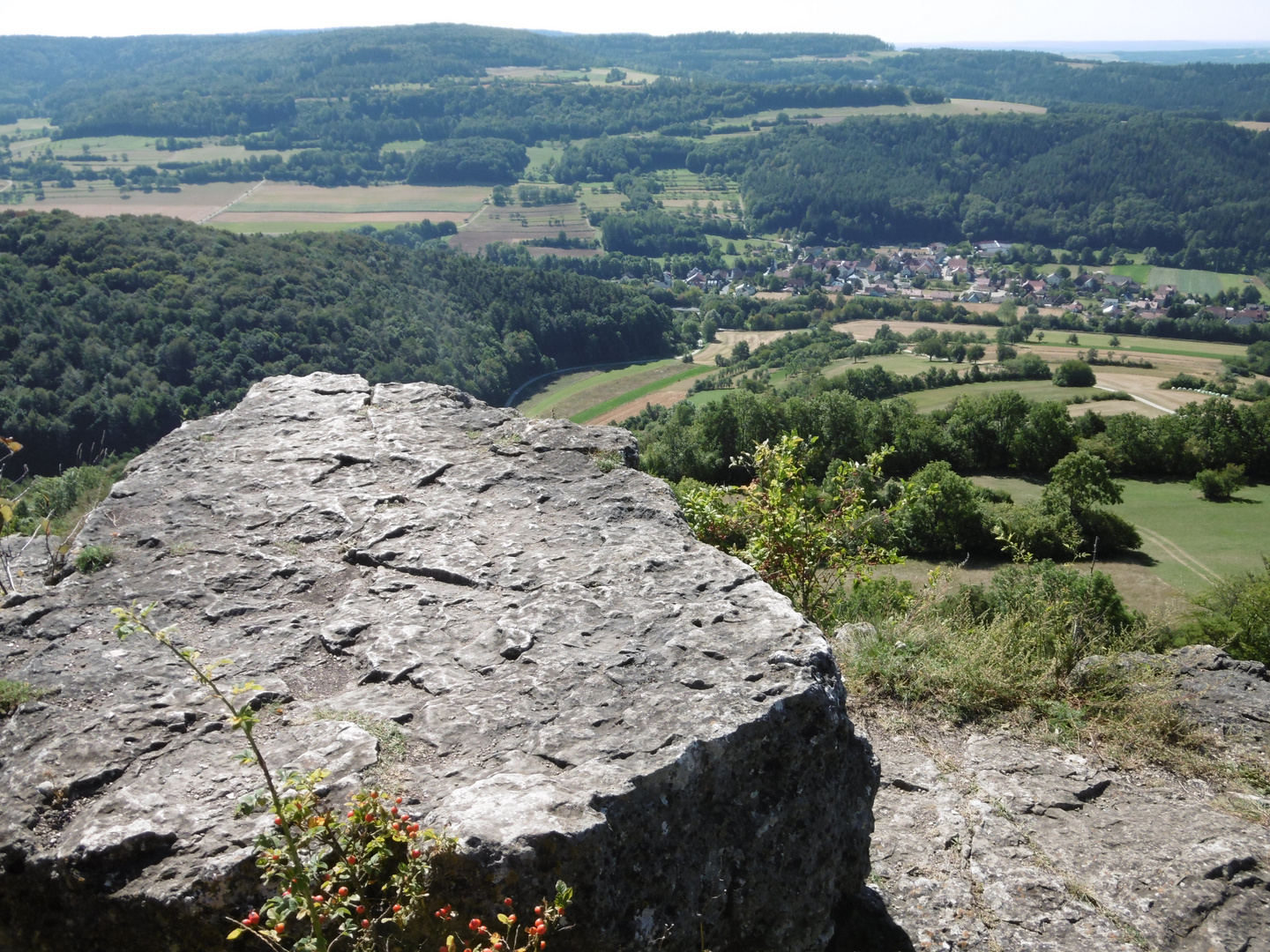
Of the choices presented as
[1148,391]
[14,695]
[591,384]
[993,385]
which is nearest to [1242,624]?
[14,695]

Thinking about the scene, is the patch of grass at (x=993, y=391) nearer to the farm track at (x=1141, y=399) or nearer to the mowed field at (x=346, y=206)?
the farm track at (x=1141, y=399)

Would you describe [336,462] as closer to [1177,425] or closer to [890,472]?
[890,472]

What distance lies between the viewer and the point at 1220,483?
168 ft

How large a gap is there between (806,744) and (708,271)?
467 ft

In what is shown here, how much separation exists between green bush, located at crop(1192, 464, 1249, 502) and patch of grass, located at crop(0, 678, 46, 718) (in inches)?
2380

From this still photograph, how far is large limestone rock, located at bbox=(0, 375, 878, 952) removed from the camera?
13.2 feet

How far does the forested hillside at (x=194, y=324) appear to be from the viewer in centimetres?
4081

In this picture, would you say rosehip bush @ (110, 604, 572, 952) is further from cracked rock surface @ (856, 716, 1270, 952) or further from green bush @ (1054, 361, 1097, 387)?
green bush @ (1054, 361, 1097, 387)

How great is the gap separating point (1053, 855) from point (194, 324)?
53.3 m

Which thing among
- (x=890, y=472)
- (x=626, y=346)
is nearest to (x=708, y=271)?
(x=626, y=346)

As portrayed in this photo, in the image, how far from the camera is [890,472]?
57.9 meters

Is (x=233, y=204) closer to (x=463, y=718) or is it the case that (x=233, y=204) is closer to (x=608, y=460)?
(x=608, y=460)

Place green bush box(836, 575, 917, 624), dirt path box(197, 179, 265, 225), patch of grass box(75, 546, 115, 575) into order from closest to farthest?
patch of grass box(75, 546, 115, 575)
green bush box(836, 575, 917, 624)
dirt path box(197, 179, 265, 225)

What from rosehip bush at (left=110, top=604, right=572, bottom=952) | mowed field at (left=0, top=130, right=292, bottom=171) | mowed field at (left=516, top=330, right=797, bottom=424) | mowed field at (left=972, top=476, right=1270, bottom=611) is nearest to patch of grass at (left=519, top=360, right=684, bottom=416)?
mowed field at (left=516, top=330, right=797, bottom=424)
